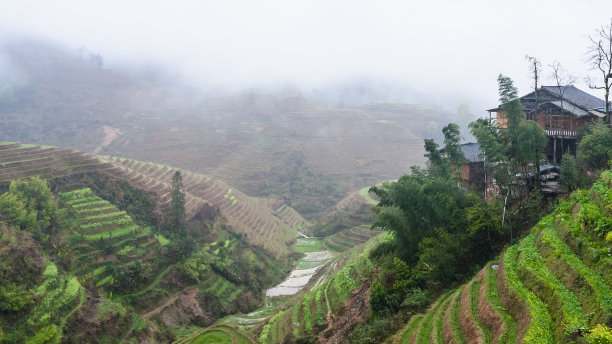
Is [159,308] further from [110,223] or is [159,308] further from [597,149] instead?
[597,149]

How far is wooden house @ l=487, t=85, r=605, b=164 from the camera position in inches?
896

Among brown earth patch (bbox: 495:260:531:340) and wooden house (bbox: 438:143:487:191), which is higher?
wooden house (bbox: 438:143:487:191)

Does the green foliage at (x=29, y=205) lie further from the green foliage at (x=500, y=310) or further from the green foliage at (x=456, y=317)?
the green foliage at (x=500, y=310)

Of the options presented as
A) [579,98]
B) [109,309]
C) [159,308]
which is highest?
[579,98]

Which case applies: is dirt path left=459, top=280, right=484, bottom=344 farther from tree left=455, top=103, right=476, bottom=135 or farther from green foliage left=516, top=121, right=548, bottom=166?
tree left=455, top=103, right=476, bottom=135

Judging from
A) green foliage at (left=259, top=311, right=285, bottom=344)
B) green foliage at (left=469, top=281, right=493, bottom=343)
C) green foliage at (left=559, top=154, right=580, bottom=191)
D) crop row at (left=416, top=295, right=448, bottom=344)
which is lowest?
green foliage at (left=259, top=311, right=285, bottom=344)

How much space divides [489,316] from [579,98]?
2272cm

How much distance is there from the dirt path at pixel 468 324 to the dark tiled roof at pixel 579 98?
1895 cm

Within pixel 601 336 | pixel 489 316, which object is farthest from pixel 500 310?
pixel 601 336

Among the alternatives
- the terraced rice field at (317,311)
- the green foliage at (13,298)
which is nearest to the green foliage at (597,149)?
the terraced rice field at (317,311)

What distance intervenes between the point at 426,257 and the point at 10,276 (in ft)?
77.2

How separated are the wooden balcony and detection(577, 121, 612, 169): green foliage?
3.94m

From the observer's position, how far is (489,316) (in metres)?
10.6

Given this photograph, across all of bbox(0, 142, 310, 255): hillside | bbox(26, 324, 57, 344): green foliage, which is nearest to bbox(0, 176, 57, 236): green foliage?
bbox(0, 142, 310, 255): hillside
